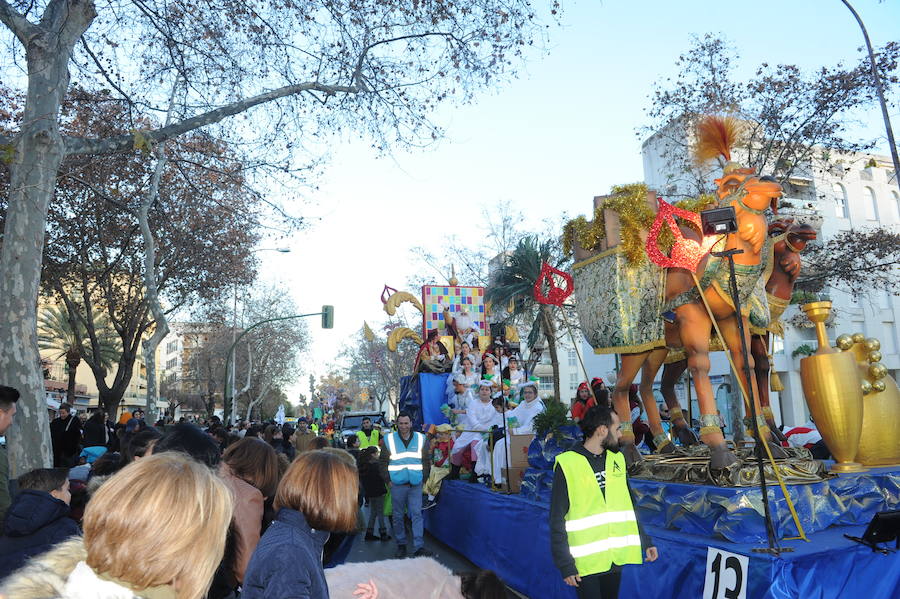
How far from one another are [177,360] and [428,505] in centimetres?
8574

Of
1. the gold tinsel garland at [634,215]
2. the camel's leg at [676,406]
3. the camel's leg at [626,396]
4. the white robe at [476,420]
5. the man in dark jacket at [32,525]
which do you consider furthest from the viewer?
the white robe at [476,420]

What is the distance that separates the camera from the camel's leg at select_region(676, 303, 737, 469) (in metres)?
5.21

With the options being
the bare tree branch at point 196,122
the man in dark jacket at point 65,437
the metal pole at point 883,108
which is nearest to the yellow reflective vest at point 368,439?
the man in dark jacket at point 65,437

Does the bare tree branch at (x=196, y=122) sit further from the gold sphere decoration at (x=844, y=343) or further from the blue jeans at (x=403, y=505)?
the gold sphere decoration at (x=844, y=343)

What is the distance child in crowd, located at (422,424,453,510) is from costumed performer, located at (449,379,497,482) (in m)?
0.24

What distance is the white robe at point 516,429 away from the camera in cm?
848

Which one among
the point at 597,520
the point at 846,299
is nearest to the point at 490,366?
the point at 597,520

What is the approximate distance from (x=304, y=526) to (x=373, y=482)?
25.5 ft

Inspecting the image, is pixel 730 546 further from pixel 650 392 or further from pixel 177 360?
pixel 177 360

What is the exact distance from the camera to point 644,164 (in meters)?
36.6

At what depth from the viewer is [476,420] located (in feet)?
34.5

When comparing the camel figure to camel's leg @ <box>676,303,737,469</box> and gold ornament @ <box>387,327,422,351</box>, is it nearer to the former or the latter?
camel's leg @ <box>676,303,737,469</box>

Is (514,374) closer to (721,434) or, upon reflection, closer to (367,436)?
(367,436)

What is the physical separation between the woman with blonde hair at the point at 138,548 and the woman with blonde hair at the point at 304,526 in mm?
796
